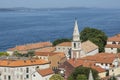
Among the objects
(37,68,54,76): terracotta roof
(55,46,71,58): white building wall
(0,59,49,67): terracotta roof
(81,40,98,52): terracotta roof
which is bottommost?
(37,68,54,76): terracotta roof

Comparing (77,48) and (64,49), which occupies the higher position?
(77,48)

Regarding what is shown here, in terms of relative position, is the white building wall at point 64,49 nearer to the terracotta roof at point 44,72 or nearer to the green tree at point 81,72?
the terracotta roof at point 44,72

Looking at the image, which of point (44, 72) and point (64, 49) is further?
point (64, 49)

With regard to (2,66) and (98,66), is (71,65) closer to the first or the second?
(98,66)

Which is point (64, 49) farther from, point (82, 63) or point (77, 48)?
point (82, 63)

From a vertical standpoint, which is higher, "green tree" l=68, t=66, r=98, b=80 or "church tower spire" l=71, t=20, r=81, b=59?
"church tower spire" l=71, t=20, r=81, b=59

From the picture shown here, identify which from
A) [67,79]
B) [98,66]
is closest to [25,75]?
[67,79]

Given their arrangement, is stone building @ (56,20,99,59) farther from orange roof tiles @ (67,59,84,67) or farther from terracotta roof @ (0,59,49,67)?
terracotta roof @ (0,59,49,67)

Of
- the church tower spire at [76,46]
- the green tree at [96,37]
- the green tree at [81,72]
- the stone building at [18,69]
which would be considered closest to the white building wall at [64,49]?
the green tree at [96,37]

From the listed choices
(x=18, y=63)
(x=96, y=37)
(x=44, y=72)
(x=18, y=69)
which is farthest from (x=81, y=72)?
(x=96, y=37)

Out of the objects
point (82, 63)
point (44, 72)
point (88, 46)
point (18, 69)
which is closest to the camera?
point (44, 72)

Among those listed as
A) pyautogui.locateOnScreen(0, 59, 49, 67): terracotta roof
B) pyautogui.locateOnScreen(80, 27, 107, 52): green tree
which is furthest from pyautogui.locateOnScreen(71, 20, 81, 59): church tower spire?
pyautogui.locateOnScreen(80, 27, 107, 52): green tree

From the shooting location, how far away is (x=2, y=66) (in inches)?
1729

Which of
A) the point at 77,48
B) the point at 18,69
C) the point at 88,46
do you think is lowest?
the point at 18,69
